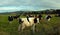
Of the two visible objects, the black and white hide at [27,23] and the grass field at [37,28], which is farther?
the black and white hide at [27,23]

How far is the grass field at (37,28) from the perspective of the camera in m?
7.02

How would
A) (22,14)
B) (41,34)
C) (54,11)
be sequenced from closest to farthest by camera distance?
(41,34), (22,14), (54,11)

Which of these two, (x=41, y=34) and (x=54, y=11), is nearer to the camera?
(x=41, y=34)

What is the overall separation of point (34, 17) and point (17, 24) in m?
0.98

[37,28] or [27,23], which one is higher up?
[27,23]

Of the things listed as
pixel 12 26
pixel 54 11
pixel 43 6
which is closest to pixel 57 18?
pixel 54 11

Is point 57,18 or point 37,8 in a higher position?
point 37,8

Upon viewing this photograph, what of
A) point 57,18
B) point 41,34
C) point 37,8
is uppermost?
point 37,8

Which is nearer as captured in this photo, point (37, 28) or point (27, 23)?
point (37, 28)

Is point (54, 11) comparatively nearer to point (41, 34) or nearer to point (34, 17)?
point (34, 17)

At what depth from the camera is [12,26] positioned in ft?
24.4

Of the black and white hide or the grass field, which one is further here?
the black and white hide

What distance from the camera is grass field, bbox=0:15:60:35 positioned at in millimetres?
7019

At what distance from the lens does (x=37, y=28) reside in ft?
24.9
